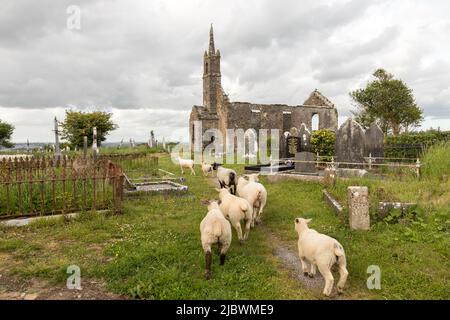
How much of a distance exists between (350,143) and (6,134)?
5741 centimetres

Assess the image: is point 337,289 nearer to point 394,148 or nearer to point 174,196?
point 174,196

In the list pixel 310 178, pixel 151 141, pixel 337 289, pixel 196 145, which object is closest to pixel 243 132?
pixel 196 145

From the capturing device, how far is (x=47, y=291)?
5.12 meters

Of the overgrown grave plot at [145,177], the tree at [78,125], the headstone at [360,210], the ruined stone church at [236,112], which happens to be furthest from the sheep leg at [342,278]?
the tree at [78,125]

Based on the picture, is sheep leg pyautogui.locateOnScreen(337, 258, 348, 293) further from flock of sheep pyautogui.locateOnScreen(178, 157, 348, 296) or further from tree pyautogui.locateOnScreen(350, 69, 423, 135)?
tree pyautogui.locateOnScreen(350, 69, 423, 135)

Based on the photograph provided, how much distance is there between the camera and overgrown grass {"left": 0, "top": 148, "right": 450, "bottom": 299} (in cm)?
507

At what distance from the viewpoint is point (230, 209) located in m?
7.22

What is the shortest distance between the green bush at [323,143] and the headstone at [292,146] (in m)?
3.18

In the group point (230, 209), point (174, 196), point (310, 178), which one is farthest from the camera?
point (310, 178)

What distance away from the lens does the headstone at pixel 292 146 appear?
784 inches

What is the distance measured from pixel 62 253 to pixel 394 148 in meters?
19.1

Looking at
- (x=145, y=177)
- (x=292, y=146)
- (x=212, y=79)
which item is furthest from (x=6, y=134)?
(x=292, y=146)

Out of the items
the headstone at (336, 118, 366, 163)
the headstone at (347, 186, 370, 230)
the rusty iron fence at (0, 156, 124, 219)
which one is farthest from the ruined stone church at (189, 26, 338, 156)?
the headstone at (347, 186, 370, 230)
